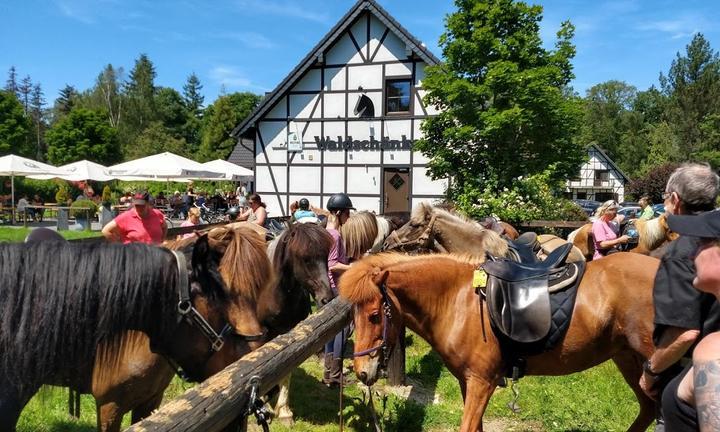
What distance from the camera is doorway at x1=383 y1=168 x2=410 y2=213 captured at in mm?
14680

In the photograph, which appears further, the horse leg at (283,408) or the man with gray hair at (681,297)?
the horse leg at (283,408)

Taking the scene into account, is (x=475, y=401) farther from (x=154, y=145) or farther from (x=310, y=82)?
(x=154, y=145)

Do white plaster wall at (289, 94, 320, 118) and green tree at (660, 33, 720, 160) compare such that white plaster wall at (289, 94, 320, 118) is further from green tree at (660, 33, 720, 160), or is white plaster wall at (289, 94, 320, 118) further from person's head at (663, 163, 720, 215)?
green tree at (660, 33, 720, 160)

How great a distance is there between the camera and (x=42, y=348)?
1665 mm

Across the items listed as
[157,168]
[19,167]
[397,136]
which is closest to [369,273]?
[397,136]

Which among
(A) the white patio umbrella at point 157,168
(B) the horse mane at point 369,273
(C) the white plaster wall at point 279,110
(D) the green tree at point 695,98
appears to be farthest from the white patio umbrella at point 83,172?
(D) the green tree at point 695,98

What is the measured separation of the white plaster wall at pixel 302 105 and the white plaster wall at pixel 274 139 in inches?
24.7

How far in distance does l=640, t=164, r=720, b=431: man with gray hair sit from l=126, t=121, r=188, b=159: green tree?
161 feet

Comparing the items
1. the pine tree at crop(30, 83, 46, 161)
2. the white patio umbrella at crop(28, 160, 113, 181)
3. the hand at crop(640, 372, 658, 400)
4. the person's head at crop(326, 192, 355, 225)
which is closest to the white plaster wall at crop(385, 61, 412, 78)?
the person's head at crop(326, 192, 355, 225)

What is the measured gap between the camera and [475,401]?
9.16 ft

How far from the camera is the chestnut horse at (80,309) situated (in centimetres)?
165

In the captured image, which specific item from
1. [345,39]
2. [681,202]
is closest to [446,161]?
[345,39]

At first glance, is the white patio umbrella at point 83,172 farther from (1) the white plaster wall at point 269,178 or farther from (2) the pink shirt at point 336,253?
(2) the pink shirt at point 336,253

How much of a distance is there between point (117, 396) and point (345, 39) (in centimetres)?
1441
